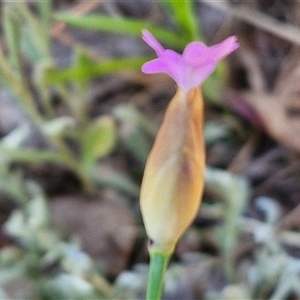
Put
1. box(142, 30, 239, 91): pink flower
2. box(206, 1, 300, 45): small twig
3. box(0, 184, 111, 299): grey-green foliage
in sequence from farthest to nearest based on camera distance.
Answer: box(206, 1, 300, 45): small twig → box(0, 184, 111, 299): grey-green foliage → box(142, 30, 239, 91): pink flower

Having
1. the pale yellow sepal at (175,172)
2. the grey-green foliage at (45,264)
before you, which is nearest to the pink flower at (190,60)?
the pale yellow sepal at (175,172)

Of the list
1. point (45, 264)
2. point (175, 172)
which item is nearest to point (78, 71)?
point (45, 264)

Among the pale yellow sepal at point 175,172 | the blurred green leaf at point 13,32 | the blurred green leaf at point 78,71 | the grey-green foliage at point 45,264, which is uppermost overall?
the blurred green leaf at point 13,32

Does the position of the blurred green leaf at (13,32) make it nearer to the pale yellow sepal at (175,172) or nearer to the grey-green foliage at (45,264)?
the grey-green foliage at (45,264)

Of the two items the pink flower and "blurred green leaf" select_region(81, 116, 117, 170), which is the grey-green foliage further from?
the pink flower

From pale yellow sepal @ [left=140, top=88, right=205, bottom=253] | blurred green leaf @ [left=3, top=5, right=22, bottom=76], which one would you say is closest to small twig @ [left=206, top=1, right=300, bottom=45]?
blurred green leaf @ [left=3, top=5, right=22, bottom=76]

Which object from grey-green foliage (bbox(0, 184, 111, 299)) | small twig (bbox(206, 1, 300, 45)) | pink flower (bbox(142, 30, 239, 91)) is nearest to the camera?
pink flower (bbox(142, 30, 239, 91))

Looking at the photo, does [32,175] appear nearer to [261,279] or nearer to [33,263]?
[33,263]

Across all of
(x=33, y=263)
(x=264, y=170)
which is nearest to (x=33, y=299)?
(x=33, y=263)
